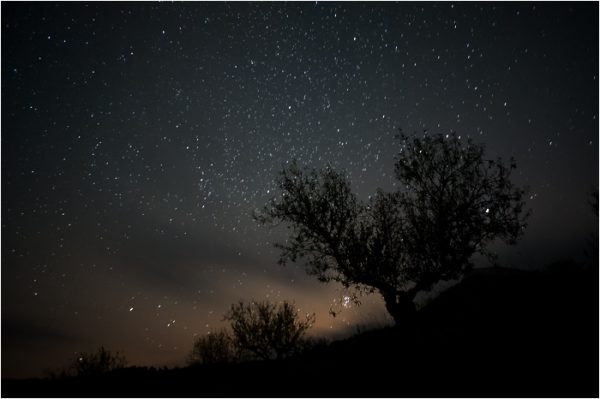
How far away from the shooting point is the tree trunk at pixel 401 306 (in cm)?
2056

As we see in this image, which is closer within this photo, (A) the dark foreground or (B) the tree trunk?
(A) the dark foreground

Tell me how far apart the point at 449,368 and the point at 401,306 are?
10685mm

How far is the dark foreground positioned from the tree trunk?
56.9 inches

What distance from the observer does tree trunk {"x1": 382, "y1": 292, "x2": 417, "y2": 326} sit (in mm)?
20562

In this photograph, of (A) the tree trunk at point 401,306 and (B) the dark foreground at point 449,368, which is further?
(A) the tree trunk at point 401,306

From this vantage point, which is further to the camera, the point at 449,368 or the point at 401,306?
the point at 401,306

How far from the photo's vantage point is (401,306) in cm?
2069

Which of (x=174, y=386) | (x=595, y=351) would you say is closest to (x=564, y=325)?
(x=595, y=351)

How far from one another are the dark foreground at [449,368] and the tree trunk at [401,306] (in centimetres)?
145

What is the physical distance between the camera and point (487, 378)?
900 centimetres

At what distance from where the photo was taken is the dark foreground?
871 centimetres

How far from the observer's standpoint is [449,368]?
10.2 meters

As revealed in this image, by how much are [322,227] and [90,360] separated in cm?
5439

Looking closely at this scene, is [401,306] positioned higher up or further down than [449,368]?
higher up
